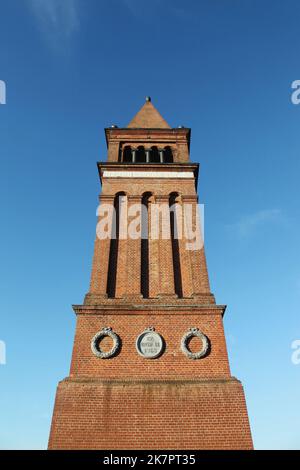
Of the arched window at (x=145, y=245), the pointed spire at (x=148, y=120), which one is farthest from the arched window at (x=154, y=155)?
the arched window at (x=145, y=245)

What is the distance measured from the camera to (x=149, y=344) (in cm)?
1151

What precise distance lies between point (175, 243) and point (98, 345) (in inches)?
215

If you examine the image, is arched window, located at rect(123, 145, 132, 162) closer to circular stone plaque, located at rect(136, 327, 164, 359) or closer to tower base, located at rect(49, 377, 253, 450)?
circular stone plaque, located at rect(136, 327, 164, 359)

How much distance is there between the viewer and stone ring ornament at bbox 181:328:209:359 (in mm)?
11262

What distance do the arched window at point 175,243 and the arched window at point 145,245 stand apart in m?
1.05

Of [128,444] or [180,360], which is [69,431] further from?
[180,360]

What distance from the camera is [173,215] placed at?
15906 millimetres

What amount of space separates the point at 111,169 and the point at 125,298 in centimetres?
700

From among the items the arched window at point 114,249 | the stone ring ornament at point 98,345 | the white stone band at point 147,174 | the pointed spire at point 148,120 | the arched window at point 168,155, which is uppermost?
the pointed spire at point 148,120

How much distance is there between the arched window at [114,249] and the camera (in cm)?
1344

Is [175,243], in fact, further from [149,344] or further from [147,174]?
[149,344]

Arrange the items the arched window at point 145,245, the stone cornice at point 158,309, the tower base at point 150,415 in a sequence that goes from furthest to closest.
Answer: the arched window at point 145,245
the stone cornice at point 158,309
the tower base at point 150,415

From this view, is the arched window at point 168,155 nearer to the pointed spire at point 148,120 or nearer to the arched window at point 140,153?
the arched window at point 140,153

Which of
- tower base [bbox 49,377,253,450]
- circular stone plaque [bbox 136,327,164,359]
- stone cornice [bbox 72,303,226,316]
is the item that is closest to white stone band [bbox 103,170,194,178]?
stone cornice [bbox 72,303,226,316]
